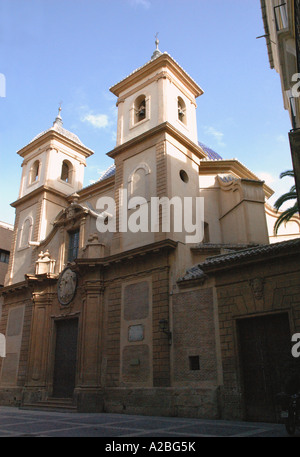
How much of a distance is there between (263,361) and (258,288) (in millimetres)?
2153

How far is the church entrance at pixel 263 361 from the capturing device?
11.2 m

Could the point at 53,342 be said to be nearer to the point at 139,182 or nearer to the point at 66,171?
the point at 139,182

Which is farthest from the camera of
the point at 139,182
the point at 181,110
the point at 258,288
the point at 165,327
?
the point at 181,110

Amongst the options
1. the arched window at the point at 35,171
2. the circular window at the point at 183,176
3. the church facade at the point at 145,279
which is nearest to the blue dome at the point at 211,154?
the church facade at the point at 145,279

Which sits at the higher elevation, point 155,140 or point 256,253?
point 155,140

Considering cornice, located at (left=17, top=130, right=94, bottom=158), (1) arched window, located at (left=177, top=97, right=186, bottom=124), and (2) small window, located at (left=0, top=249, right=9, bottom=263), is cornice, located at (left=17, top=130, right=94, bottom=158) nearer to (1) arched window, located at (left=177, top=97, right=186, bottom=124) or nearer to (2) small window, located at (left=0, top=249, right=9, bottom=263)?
(2) small window, located at (left=0, top=249, right=9, bottom=263)

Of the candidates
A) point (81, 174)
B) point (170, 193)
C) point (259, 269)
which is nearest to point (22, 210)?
point (81, 174)

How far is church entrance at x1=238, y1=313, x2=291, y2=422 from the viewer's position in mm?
11250

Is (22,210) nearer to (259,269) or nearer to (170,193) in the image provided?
(170,193)

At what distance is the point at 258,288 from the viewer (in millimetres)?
12133

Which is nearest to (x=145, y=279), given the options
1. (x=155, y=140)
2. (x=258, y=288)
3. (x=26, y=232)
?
(x=258, y=288)

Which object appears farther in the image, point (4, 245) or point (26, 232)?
point (4, 245)

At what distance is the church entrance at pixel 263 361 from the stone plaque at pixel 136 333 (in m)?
4.13
